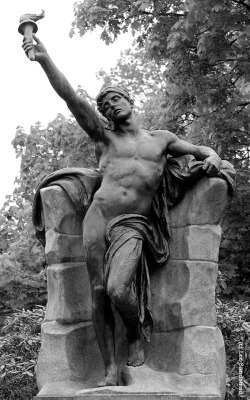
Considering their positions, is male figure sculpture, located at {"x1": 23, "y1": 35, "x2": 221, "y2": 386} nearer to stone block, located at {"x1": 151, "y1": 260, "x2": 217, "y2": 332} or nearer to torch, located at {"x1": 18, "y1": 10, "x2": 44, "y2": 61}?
torch, located at {"x1": 18, "y1": 10, "x2": 44, "y2": 61}

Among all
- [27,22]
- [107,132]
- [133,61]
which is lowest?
[107,132]

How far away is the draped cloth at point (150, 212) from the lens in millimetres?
8070

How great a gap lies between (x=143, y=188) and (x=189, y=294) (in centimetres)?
99

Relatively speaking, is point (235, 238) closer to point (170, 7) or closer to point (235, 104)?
point (235, 104)

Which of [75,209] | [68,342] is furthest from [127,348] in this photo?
[75,209]

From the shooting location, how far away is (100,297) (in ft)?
26.3

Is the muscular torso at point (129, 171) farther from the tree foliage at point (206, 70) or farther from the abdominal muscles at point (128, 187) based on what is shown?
the tree foliage at point (206, 70)

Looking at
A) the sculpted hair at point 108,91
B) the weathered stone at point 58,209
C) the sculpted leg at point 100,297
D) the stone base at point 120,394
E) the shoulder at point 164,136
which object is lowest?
the stone base at point 120,394

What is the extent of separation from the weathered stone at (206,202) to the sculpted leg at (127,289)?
2.20 feet

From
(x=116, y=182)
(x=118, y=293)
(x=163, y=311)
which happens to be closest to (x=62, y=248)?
(x=116, y=182)

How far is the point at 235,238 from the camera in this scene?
50.6 ft

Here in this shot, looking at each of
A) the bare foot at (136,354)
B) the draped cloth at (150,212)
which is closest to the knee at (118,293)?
the draped cloth at (150,212)

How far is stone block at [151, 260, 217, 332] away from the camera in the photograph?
8.16 m

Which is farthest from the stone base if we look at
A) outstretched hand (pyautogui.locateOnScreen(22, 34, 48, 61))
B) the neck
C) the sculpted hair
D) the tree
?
the tree
